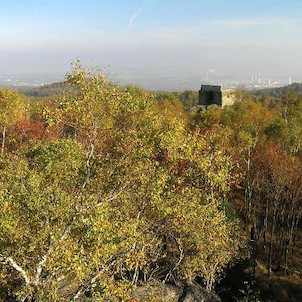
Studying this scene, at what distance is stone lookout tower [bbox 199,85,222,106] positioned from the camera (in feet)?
306

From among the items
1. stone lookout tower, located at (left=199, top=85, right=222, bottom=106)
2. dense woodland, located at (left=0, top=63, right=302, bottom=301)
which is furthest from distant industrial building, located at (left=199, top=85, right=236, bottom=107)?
dense woodland, located at (left=0, top=63, right=302, bottom=301)

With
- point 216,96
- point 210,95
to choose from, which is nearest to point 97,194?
point 216,96

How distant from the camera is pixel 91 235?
12.2m

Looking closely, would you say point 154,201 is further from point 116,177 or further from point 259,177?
point 259,177

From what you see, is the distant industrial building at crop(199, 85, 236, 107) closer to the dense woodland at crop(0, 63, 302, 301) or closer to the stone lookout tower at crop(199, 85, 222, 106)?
the stone lookout tower at crop(199, 85, 222, 106)

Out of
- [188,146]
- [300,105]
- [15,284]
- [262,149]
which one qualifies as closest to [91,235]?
[188,146]

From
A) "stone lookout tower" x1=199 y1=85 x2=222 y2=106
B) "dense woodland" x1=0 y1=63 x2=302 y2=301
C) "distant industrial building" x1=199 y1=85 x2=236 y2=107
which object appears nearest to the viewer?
"dense woodland" x1=0 y1=63 x2=302 y2=301

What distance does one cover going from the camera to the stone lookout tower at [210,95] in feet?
306

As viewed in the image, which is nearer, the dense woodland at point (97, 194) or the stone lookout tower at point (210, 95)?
the dense woodland at point (97, 194)

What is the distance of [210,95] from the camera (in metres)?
96.1

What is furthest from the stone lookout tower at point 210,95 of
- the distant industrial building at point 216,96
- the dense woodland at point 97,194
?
the dense woodland at point 97,194

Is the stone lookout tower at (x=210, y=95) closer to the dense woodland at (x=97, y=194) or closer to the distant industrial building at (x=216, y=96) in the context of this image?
the distant industrial building at (x=216, y=96)

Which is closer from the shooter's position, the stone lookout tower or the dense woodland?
the dense woodland

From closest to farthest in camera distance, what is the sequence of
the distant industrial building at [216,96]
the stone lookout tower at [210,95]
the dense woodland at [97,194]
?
the dense woodland at [97,194]
the distant industrial building at [216,96]
the stone lookout tower at [210,95]
